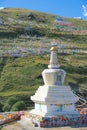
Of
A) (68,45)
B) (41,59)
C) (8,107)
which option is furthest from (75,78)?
(68,45)

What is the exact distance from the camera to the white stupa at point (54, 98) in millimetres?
40500

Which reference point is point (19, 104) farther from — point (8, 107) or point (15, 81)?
point (15, 81)

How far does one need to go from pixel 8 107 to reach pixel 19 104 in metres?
1.94

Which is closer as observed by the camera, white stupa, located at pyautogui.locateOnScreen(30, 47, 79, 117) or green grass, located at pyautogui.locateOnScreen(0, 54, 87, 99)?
white stupa, located at pyautogui.locateOnScreen(30, 47, 79, 117)

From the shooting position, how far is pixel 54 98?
133 feet

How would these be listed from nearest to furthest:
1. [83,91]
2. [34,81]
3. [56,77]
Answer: [56,77], [83,91], [34,81]

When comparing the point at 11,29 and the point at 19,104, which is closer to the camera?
the point at 19,104

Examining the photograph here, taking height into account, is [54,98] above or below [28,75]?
above

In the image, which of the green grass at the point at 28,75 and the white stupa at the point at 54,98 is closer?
the white stupa at the point at 54,98

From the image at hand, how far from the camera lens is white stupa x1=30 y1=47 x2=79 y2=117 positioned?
40.5 m

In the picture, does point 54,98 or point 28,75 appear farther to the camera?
point 28,75

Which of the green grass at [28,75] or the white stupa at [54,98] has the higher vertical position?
the white stupa at [54,98]

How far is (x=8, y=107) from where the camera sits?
170 feet

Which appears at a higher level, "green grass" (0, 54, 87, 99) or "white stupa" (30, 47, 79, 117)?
"white stupa" (30, 47, 79, 117)
